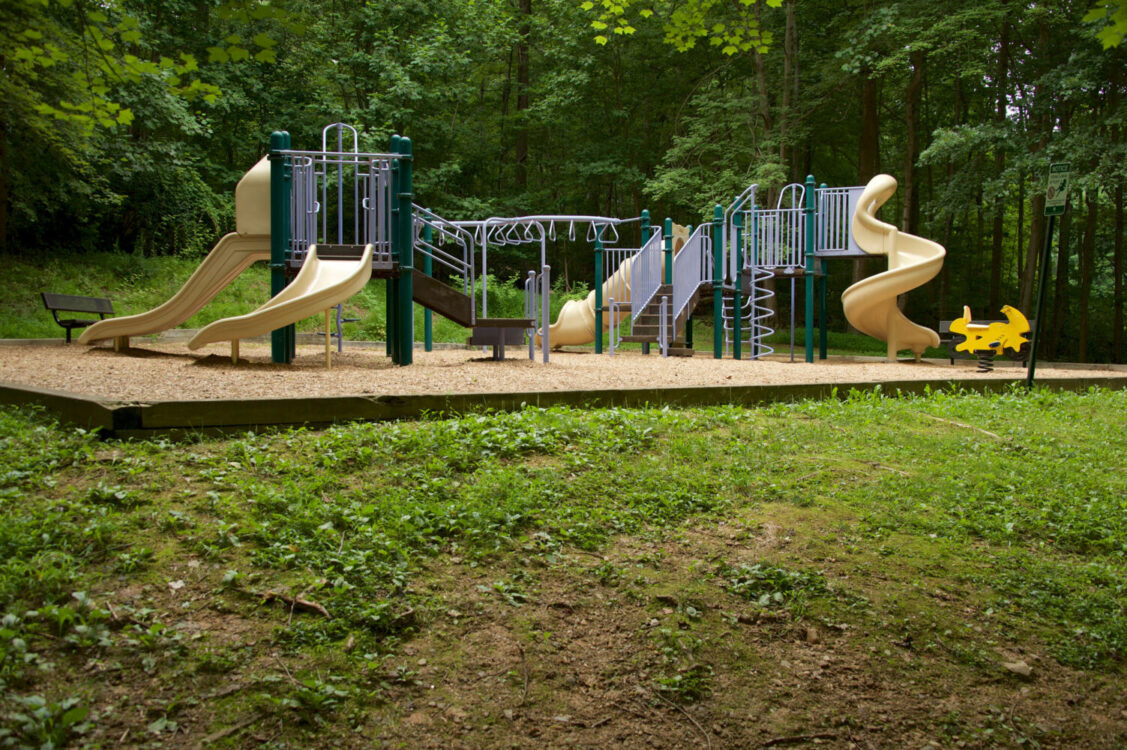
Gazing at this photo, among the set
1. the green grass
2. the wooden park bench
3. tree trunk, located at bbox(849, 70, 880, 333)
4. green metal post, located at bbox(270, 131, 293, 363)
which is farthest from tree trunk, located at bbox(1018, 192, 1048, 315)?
the wooden park bench

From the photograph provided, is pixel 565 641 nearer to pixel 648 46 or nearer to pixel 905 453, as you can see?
pixel 905 453

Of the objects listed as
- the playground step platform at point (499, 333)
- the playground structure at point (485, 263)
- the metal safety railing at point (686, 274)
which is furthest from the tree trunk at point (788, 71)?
the playground step platform at point (499, 333)

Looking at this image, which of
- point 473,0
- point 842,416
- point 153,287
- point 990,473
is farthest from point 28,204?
point 990,473

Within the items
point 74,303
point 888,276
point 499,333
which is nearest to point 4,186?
point 74,303

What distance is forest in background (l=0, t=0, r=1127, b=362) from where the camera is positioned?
16.1 meters

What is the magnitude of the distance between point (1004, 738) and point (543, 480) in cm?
243

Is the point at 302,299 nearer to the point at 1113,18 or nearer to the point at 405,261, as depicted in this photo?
the point at 405,261

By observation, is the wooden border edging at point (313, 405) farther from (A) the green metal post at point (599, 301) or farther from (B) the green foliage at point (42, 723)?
(A) the green metal post at point (599, 301)

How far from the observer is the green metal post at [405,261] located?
30.1 feet

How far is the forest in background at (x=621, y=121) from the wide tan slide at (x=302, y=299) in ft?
18.3

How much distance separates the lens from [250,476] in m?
4.19

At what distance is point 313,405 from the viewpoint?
5.23 meters

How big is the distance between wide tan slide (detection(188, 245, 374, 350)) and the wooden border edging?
2.78 m

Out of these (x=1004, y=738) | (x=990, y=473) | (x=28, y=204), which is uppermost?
(x=28, y=204)
